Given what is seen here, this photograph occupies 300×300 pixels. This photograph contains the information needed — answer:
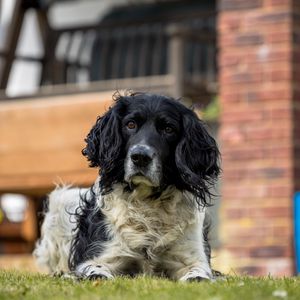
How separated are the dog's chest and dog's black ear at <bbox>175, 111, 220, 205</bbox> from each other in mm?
128

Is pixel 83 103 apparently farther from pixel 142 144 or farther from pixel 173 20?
pixel 142 144

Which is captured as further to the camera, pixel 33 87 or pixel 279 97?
pixel 33 87

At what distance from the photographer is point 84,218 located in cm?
655

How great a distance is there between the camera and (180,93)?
10609mm

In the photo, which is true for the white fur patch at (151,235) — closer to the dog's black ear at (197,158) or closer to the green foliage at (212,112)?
the dog's black ear at (197,158)

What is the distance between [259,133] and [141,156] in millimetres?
4281

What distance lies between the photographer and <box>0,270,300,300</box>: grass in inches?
187

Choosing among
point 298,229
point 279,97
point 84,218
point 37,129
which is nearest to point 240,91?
point 279,97

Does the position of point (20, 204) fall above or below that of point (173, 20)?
below

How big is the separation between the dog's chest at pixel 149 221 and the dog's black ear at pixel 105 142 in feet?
0.83

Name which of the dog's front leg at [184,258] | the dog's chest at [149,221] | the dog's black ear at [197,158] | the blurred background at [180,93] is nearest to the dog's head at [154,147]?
the dog's black ear at [197,158]

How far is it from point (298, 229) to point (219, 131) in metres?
1.48

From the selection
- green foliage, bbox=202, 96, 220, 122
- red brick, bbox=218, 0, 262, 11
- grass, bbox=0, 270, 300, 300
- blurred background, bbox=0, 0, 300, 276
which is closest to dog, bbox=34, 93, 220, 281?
grass, bbox=0, 270, 300, 300

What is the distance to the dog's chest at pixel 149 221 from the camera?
6129mm
